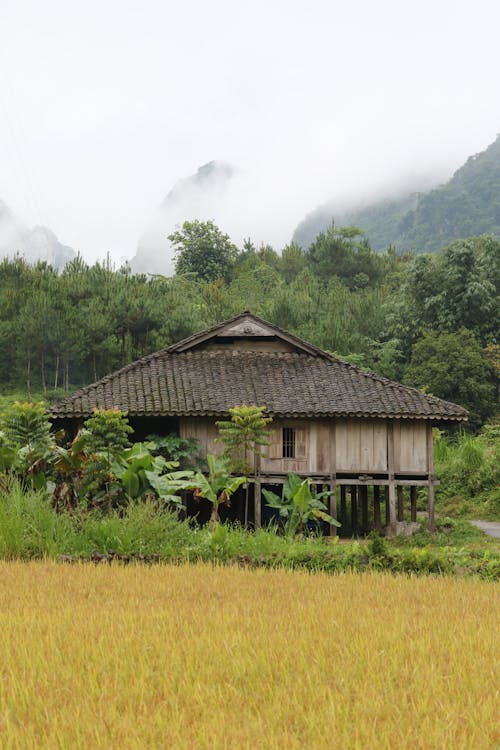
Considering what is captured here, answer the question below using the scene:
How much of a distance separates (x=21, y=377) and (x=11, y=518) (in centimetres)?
2690

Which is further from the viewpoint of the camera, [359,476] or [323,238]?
[323,238]

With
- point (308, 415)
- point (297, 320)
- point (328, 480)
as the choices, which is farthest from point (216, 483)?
point (297, 320)

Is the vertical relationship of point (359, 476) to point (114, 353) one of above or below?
below

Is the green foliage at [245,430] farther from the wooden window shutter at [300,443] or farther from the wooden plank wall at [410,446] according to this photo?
the wooden plank wall at [410,446]

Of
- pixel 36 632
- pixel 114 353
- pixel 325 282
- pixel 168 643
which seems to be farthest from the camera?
pixel 325 282

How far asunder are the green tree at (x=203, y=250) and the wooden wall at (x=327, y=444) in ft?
133

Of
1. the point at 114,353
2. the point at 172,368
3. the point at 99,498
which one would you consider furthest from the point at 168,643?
the point at 114,353

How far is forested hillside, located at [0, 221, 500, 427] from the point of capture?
35125mm

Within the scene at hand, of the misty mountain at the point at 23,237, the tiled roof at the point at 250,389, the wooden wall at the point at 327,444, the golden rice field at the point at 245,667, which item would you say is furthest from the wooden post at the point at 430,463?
the misty mountain at the point at 23,237

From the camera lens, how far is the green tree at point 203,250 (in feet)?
194

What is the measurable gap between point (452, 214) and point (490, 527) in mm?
73779

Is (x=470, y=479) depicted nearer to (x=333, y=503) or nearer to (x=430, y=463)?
(x=430, y=463)

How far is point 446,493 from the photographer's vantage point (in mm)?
26297

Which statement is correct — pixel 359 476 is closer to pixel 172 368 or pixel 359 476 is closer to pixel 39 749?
pixel 172 368
